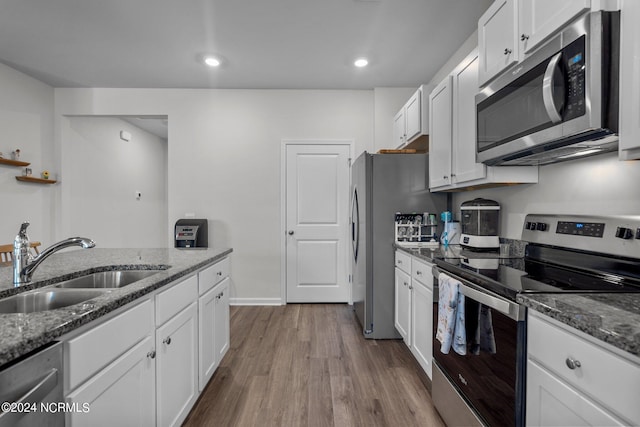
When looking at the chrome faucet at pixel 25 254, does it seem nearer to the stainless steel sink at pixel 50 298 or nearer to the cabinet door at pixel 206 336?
the stainless steel sink at pixel 50 298

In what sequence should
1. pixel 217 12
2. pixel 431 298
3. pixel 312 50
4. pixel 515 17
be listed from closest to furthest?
pixel 515 17 → pixel 431 298 → pixel 217 12 → pixel 312 50

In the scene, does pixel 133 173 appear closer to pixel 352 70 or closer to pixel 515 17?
pixel 352 70

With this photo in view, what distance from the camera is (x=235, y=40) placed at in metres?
2.78

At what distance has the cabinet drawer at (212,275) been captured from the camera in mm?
1811

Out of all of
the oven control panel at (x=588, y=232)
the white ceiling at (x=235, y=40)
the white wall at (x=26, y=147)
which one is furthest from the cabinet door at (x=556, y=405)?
the white wall at (x=26, y=147)

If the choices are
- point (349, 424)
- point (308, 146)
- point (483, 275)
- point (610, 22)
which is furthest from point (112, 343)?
point (308, 146)

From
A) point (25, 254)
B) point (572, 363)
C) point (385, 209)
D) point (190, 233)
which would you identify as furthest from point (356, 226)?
point (25, 254)

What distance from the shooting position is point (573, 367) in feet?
2.70

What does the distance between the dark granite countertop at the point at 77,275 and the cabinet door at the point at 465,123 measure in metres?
1.76

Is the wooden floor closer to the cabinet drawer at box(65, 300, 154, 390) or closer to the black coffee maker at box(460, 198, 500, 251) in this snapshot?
the cabinet drawer at box(65, 300, 154, 390)

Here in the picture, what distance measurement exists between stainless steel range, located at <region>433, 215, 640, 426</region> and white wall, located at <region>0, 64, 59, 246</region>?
4.30 metres

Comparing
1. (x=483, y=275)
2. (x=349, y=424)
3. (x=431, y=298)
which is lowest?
(x=349, y=424)

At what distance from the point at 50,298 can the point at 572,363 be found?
182cm

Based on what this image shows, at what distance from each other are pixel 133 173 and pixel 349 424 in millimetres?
5224
